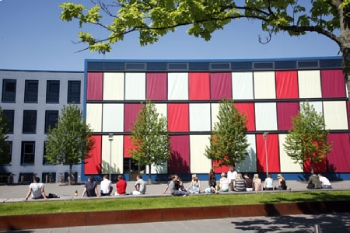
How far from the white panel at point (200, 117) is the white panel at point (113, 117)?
7.27 m

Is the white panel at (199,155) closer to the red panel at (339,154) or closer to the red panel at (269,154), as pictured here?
the red panel at (269,154)

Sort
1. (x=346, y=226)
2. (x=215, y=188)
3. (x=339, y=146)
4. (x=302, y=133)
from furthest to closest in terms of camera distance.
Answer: (x=339, y=146), (x=302, y=133), (x=215, y=188), (x=346, y=226)

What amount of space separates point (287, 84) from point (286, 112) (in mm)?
2956

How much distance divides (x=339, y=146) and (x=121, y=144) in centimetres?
2200

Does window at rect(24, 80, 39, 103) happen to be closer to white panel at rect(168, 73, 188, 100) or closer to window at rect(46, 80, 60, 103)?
window at rect(46, 80, 60, 103)

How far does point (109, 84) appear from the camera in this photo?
3506 centimetres

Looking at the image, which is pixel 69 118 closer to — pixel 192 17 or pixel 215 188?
pixel 215 188

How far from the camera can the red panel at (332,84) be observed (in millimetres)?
34812

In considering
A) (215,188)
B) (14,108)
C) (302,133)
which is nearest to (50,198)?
(215,188)

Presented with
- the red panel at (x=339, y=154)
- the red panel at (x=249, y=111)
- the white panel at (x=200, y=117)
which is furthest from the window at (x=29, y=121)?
the red panel at (x=339, y=154)

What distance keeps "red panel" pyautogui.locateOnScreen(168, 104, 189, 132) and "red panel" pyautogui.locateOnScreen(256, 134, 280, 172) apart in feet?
25.0

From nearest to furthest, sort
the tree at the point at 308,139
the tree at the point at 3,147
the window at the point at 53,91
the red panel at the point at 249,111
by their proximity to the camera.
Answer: the tree at the point at 308,139, the tree at the point at 3,147, the red panel at the point at 249,111, the window at the point at 53,91

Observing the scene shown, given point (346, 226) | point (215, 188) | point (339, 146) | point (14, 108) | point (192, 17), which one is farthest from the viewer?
point (14, 108)

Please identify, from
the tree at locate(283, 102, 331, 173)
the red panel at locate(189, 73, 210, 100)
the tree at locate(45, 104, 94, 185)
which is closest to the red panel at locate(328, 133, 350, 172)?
the tree at locate(283, 102, 331, 173)
